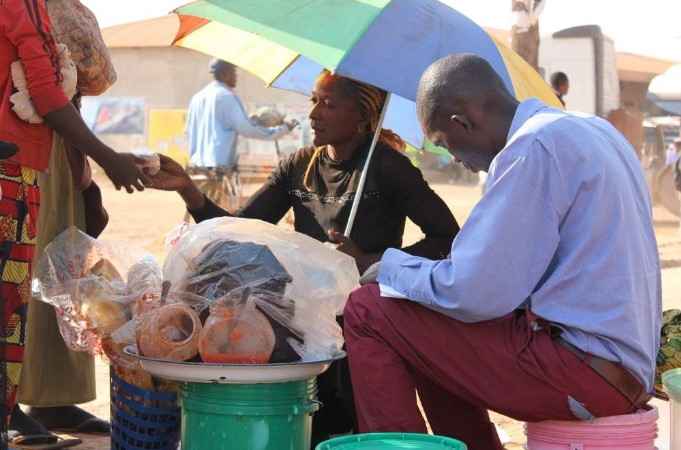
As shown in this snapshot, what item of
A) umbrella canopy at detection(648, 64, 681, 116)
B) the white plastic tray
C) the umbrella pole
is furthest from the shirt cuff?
umbrella canopy at detection(648, 64, 681, 116)

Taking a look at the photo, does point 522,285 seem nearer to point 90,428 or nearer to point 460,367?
point 460,367

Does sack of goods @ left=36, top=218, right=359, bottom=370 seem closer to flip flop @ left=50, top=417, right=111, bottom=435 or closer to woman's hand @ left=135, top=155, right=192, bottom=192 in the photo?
woman's hand @ left=135, top=155, right=192, bottom=192

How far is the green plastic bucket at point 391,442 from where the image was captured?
9.82ft

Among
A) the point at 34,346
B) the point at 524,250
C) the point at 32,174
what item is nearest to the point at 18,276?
the point at 32,174

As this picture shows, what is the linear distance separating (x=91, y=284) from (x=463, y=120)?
4.92 ft

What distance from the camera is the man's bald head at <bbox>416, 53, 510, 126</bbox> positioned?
129 inches

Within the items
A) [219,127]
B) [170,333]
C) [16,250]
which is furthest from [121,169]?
[219,127]

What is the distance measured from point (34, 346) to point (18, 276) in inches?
25.6

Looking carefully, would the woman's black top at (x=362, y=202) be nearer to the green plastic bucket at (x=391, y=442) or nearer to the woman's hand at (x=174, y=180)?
the woman's hand at (x=174, y=180)

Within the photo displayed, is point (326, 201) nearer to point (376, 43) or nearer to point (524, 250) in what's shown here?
point (376, 43)

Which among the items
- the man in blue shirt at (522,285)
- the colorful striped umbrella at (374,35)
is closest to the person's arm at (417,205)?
the colorful striped umbrella at (374,35)

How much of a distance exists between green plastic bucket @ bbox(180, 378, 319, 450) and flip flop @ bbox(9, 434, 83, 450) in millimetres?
1104

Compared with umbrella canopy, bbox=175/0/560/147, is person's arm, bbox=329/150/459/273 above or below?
below

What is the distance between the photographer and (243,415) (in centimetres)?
340
